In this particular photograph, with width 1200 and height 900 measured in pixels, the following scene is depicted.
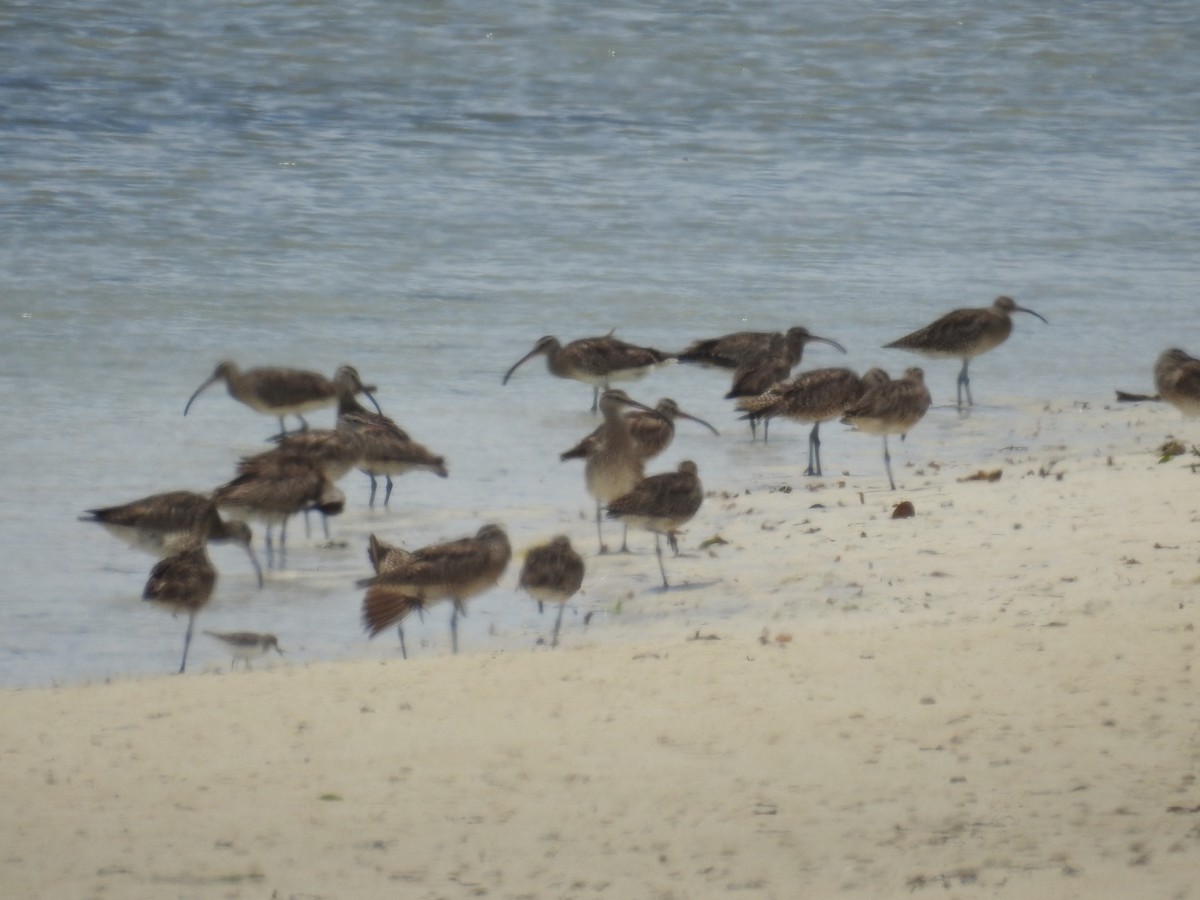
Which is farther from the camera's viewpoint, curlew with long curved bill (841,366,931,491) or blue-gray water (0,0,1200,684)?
blue-gray water (0,0,1200,684)

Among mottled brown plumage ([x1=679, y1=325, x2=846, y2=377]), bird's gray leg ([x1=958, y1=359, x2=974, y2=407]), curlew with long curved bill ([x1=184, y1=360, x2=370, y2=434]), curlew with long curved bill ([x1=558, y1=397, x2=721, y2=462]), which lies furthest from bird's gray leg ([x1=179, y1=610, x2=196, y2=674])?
bird's gray leg ([x1=958, y1=359, x2=974, y2=407])

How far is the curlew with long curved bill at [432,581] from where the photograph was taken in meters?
7.59

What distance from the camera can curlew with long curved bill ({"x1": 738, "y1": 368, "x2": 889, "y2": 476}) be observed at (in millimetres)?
11195

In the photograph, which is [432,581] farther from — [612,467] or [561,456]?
[561,456]

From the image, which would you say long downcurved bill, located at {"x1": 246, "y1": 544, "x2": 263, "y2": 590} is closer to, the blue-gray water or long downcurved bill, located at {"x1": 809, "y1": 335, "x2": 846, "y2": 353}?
the blue-gray water

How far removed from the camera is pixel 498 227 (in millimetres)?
20000

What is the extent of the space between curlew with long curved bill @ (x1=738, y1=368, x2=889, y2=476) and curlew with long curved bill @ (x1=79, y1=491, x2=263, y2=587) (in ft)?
11.1

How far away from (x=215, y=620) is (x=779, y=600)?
2.26 metres

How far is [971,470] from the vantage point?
35.5 ft

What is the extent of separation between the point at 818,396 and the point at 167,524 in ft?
12.4

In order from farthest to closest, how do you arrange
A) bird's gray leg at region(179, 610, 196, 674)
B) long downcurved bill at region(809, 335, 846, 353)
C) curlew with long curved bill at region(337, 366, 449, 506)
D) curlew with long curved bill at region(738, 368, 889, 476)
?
long downcurved bill at region(809, 335, 846, 353) → curlew with long curved bill at region(738, 368, 889, 476) → curlew with long curved bill at region(337, 366, 449, 506) → bird's gray leg at region(179, 610, 196, 674)

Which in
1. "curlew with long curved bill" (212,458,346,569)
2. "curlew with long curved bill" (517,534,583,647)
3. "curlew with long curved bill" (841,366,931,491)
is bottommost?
"curlew with long curved bill" (517,534,583,647)

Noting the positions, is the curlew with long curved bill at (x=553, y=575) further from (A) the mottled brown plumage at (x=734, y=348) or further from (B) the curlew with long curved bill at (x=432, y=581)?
(A) the mottled brown plumage at (x=734, y=348)

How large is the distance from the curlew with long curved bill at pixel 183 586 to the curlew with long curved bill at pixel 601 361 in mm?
5361
